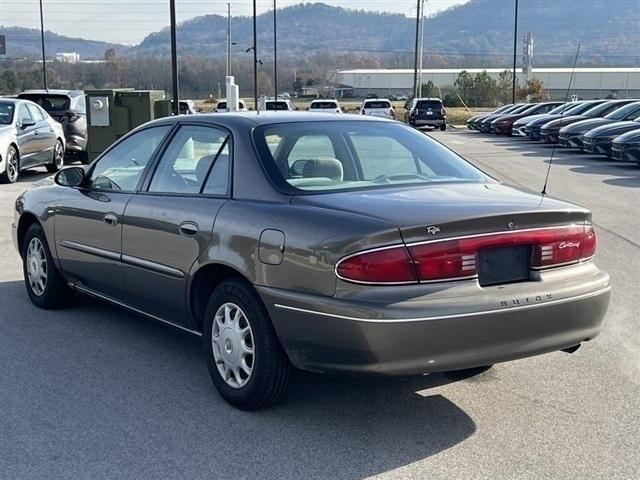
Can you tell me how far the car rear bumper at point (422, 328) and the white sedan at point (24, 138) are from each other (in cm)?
1275

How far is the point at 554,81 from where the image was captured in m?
93.4

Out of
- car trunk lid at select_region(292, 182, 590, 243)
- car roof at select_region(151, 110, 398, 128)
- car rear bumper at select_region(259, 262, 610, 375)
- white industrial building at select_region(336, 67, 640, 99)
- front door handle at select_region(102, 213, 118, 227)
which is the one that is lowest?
car rear bumper at select_region(259, 262, 610, 375)

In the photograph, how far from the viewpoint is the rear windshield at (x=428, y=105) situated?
4247cm

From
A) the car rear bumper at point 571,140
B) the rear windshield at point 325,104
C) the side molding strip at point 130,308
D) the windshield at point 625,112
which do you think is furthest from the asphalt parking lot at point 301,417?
the rear windshield at point 325,104

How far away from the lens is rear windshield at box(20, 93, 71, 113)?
782 inches

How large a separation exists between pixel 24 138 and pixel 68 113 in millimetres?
3773

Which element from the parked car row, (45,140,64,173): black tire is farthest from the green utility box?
the parked car row

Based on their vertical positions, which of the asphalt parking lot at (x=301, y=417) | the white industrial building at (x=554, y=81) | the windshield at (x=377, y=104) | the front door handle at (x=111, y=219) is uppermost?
the white industrial building at (x=554, y=81)

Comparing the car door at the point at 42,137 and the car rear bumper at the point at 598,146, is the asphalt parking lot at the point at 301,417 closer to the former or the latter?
the car door at the point at 42,137

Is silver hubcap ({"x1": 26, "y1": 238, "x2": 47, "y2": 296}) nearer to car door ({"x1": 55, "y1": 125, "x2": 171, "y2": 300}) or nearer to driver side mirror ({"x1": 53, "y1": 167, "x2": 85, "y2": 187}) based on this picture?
car door ({"x1": 55, "y1": 125, "x2": 171, "y2": 300})

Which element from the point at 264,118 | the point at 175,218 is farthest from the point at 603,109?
the point at 175,218

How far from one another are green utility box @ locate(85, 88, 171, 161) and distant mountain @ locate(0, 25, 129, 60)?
4174 inches

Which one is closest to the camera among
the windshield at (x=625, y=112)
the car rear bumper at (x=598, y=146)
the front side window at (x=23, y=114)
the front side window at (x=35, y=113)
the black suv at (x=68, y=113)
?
the front side window at (x=23, y=114)

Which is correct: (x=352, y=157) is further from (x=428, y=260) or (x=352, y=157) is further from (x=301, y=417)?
(x=301, y=417)
